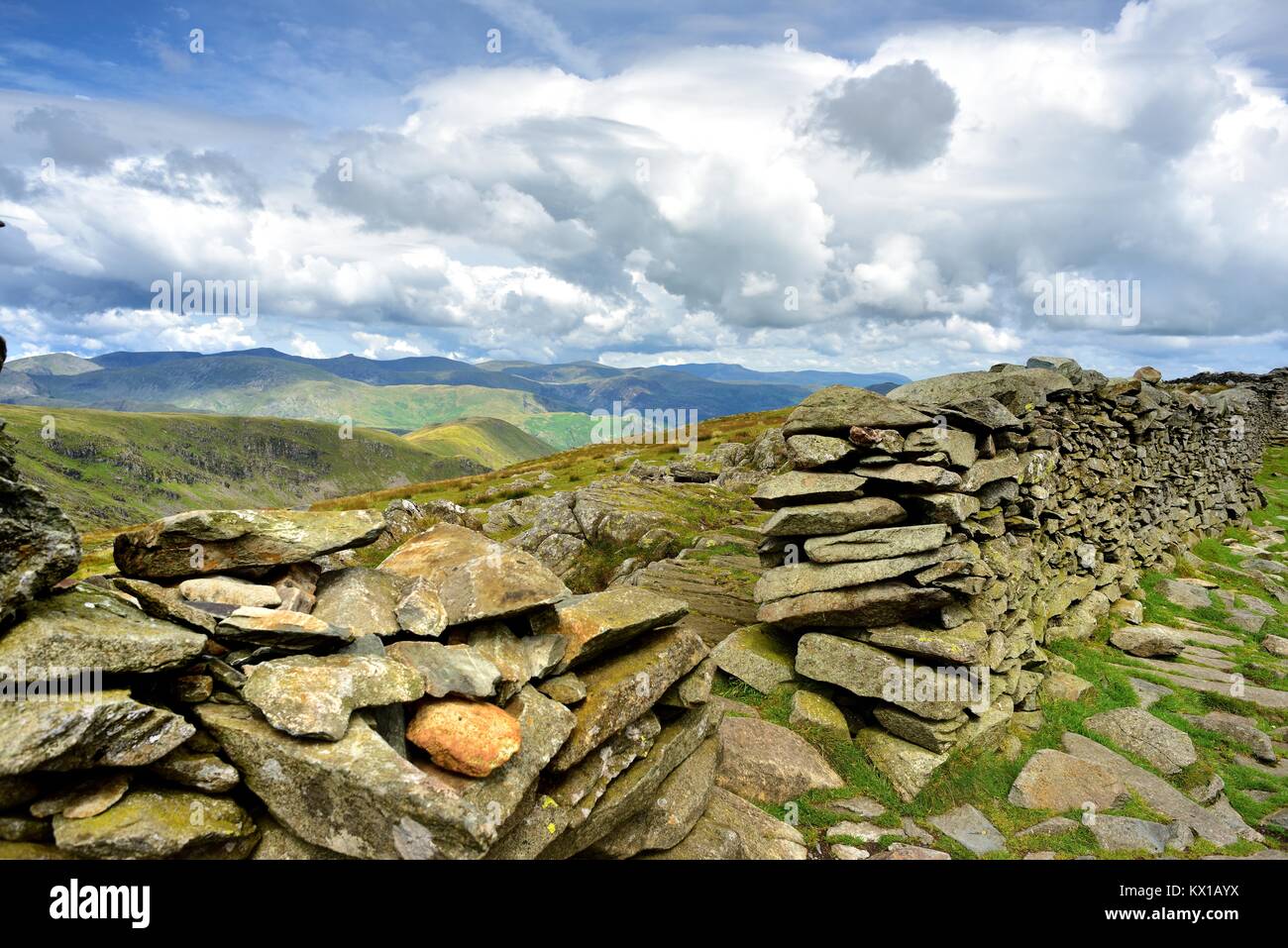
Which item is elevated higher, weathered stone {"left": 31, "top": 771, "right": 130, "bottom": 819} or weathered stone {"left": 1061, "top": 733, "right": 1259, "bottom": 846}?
weathered stone {"left": 31, "top": 771, "right": 130, "bottom": 819}

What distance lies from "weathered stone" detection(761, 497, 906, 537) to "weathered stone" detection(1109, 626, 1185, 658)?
11.1 m

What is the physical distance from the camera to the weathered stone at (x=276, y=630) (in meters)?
7.44

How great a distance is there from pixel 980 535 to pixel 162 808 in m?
17.5

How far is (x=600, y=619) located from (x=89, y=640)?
253 inches

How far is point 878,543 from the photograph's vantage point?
52.4 ft

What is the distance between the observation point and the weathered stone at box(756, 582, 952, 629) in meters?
15.4

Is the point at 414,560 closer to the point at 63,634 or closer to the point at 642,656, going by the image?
the point at 642,656

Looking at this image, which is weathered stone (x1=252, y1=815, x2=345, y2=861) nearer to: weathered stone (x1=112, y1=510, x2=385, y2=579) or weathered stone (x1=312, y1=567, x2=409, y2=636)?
weathered stone (x1=312, y1=567, x2=409, y2=636)

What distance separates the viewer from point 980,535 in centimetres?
1725

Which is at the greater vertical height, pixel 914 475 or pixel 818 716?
pixel 914 475

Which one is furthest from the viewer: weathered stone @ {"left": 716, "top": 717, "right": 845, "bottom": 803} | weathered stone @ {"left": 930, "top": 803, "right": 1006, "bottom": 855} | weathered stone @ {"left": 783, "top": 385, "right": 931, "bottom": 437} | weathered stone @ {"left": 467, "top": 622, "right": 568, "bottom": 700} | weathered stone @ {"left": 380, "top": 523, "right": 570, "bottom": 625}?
weathered stone @ {"left": 783, "top": 385, "right": 931, "bottom": 437}

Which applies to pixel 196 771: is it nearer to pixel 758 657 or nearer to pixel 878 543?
pixel 758 657

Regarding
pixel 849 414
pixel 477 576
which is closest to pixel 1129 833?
pixel 849 414

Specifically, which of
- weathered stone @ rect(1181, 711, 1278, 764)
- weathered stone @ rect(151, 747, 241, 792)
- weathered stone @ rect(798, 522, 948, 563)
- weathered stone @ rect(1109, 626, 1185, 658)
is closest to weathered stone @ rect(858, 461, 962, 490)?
weathered stone @ rect(798, 522, 948, 563)
